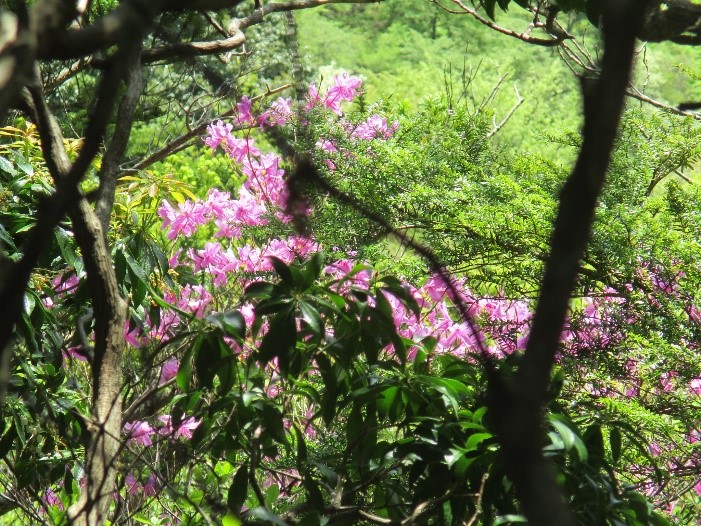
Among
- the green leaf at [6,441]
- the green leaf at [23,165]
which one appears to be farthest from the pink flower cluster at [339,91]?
the green leaf at [6,441]

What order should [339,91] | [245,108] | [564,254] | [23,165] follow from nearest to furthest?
[564,254]
[23,165]
[245,108]
[339,91]

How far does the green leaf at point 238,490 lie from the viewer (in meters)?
1.04

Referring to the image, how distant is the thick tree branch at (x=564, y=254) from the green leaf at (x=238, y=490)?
2.77ft

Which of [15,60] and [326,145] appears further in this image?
[326,145]

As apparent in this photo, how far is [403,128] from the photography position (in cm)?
306

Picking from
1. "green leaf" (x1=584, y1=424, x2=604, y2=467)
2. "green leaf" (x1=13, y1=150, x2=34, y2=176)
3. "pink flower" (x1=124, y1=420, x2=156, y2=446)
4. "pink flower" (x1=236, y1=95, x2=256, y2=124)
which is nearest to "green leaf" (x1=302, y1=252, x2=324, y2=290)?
"green leaf" (x1=584, y1=424, x2=604, y2=467)

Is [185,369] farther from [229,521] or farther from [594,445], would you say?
[594,445]

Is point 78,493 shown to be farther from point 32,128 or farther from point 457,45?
point 457,45

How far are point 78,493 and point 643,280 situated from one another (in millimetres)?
1354

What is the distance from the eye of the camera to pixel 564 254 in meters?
0.24

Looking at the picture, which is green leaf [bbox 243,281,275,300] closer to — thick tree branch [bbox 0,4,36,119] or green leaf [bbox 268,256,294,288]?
green leaf [bbox 268,256,294,288]

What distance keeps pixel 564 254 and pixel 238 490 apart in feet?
2.92

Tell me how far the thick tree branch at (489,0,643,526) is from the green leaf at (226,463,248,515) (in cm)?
84

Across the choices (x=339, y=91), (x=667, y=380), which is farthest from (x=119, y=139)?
(x=339, y=91)
